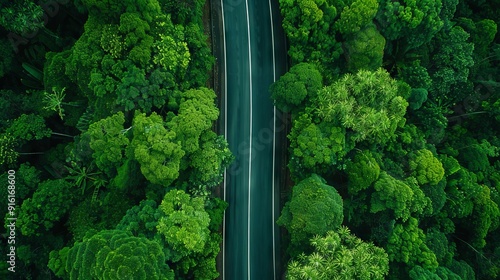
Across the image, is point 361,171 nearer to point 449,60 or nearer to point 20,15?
point 449,60

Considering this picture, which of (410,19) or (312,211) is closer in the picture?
(312,211)

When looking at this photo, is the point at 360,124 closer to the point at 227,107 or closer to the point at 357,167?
the point at 357,167

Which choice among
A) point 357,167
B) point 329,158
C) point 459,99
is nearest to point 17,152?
point 329,158

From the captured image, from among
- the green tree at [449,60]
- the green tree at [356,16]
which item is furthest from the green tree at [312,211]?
the green tree at [449,60]

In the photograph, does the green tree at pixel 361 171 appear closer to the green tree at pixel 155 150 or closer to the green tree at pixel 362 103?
the green tree at pixel 362 103

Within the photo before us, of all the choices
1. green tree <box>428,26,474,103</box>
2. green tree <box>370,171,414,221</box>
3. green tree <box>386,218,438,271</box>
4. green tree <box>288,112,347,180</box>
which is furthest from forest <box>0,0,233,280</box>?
green tree <box>428,26,474,103</box>

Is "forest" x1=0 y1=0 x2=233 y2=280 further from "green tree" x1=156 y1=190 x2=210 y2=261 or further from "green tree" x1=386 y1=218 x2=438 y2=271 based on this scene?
"green tree" x1=386 y1=218 x2=438 y2=271

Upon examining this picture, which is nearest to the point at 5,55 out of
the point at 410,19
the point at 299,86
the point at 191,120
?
the point at 191,120
